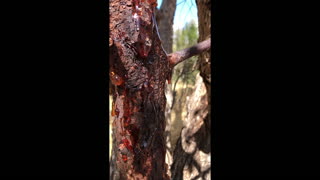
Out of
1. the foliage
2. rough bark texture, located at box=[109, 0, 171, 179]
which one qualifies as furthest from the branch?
the foliage

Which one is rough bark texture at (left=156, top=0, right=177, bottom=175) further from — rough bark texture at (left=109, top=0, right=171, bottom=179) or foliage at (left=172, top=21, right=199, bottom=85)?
rough bark texture at (left=109, top=0, right=171, bottom=179)

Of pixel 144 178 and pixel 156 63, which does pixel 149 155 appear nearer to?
pixel 144 178

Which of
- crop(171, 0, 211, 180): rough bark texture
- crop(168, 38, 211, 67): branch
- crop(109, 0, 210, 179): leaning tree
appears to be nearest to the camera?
crop(109, 0, 210, 179): leaning tree

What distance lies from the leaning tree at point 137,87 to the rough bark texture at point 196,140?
0.95 metres

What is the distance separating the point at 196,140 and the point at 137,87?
1.31 metres

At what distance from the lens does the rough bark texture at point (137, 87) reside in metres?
0.98

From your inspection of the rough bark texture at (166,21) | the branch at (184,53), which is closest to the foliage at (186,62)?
the rough bark texture at (166,21)

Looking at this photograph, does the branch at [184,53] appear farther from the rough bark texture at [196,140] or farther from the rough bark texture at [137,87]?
the rough bark texture at [196,140]

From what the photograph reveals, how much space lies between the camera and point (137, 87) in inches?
39.3

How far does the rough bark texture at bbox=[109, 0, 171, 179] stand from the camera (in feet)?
3.21

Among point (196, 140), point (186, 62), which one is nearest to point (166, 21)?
point (186, 62)

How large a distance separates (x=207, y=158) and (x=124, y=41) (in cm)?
135
